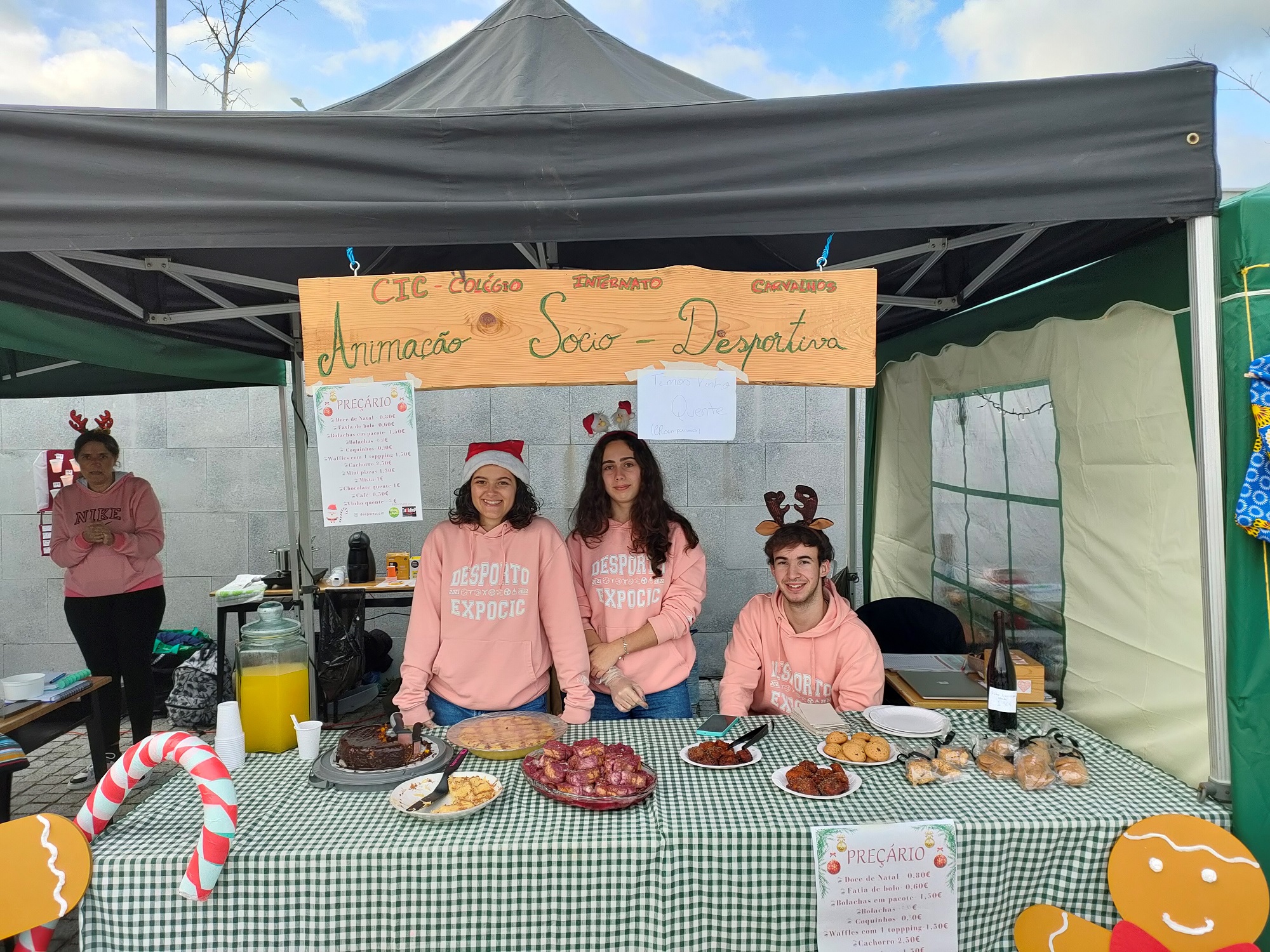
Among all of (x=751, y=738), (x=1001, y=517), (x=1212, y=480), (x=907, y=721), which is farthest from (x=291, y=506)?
(x=1212, y=480)

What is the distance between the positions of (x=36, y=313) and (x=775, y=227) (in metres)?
2.40

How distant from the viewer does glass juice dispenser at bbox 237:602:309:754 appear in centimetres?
200

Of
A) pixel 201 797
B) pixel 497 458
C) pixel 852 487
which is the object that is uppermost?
pixel 497 458

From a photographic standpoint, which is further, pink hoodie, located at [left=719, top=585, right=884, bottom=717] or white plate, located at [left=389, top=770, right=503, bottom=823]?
pink hoodie, located at [left=719, top=585, right=884, bottom=717]

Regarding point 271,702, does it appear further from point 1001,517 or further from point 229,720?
point 1001,517

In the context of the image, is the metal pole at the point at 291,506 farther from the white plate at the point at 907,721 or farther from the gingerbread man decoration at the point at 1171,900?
the gingerbread man decoration at the point at 1171,900

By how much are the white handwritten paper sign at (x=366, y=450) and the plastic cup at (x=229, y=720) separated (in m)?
0.58

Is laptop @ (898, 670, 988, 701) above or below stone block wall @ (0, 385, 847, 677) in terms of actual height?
below

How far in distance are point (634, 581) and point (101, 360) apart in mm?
2162

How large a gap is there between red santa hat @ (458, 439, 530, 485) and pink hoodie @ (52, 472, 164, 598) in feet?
8.71

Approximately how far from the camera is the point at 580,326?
5.82ft

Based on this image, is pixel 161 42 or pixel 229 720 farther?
pixel 161 42

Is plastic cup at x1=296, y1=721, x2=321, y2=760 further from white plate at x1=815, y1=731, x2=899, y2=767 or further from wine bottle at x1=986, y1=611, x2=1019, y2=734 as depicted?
wine bottle at x1=986, y1=611, x2=1019, y2=734

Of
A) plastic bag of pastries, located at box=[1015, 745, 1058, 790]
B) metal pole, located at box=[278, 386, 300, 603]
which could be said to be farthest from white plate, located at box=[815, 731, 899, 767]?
metal pole, located at box=[278, 386, 300, 603]
